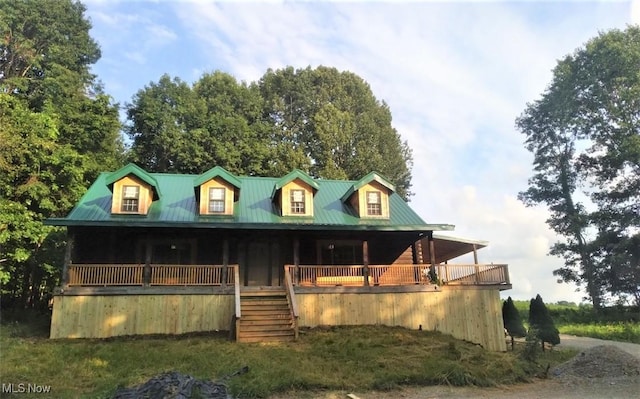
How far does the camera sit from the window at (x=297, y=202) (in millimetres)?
21422

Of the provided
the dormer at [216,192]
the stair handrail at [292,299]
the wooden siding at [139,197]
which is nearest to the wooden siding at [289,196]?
the dormer at [216,192]

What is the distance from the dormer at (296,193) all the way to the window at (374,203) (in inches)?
98.3

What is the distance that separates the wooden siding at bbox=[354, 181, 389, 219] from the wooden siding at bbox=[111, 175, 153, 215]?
921cm

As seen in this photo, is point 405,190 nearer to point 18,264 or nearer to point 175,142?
point 175,142

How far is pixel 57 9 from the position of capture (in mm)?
34469

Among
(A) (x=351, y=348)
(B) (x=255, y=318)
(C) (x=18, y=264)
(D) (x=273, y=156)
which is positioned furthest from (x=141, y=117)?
(A) (x=351, y=348)

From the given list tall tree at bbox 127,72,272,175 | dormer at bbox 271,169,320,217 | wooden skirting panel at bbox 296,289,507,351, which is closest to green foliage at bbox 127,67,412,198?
tall tree at bbox 127,72,272,175

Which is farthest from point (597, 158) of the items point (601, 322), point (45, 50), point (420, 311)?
point (45, 50)

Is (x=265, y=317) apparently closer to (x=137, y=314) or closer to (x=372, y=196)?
(x=137, y=314)

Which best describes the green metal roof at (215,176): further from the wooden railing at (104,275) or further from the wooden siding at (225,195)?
the wooden railing at (104,275)

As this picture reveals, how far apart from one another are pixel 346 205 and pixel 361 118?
19648mm

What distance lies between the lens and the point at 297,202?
70.5 feet

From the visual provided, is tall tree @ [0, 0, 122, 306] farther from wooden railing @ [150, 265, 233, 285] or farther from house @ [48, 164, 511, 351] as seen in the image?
wooden railing @ [150, 265, 233, 285]

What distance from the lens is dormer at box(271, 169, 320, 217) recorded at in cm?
2125
